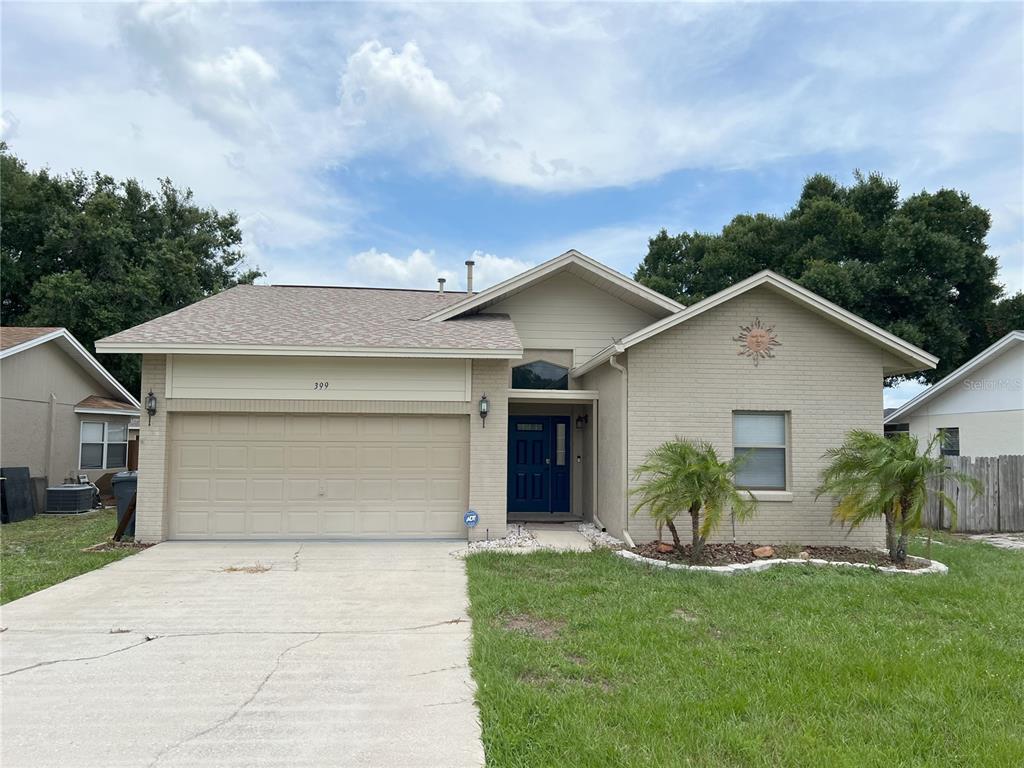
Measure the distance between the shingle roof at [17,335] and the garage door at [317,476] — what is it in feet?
27.0

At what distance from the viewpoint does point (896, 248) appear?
23.2 meters

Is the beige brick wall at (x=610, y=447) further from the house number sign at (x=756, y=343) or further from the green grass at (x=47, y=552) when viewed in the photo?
the green grass at (x=47, y=552)

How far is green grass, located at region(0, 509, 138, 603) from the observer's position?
827 centimetres

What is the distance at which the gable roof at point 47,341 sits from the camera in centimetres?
1567

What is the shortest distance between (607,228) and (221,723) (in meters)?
21.5

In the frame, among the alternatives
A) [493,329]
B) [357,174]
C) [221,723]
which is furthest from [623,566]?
[357,174]

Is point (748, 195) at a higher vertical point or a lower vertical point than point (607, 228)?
higher

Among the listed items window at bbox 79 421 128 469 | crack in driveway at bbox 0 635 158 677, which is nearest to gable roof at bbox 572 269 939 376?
crack in driveway at bbox 0 635 158 677

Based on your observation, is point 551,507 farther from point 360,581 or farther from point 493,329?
point 360,581

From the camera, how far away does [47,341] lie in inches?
667

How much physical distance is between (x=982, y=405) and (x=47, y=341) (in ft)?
82.3

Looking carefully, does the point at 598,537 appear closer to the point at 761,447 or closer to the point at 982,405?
the point at 761,447

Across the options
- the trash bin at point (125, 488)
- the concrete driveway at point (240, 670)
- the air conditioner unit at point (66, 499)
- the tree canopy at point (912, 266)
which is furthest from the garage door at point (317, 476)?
the tree canopy at point (912, 266)

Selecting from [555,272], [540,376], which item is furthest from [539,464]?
[555,272]
